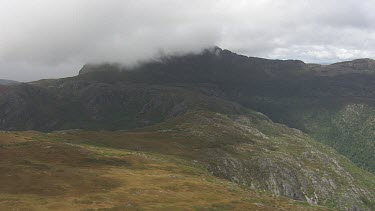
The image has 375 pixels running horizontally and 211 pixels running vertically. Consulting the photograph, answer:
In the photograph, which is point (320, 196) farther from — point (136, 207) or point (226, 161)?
point (136, 207)

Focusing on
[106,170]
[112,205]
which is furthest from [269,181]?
[112,205]

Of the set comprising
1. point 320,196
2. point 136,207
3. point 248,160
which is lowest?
point 320,196

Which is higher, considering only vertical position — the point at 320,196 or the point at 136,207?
the point at 136,207

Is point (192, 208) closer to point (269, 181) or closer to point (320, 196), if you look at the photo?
point (269, 181)

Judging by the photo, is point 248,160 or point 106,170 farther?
point 248,160

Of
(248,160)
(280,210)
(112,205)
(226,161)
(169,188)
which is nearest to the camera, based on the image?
(112,205)

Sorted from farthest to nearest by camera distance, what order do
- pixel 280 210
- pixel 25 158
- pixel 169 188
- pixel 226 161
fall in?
pixel 226 161 → pixel 25 158 → pixel 169 188 → pixel 280 210

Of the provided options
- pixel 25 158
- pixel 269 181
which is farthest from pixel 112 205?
pixel 269 181
